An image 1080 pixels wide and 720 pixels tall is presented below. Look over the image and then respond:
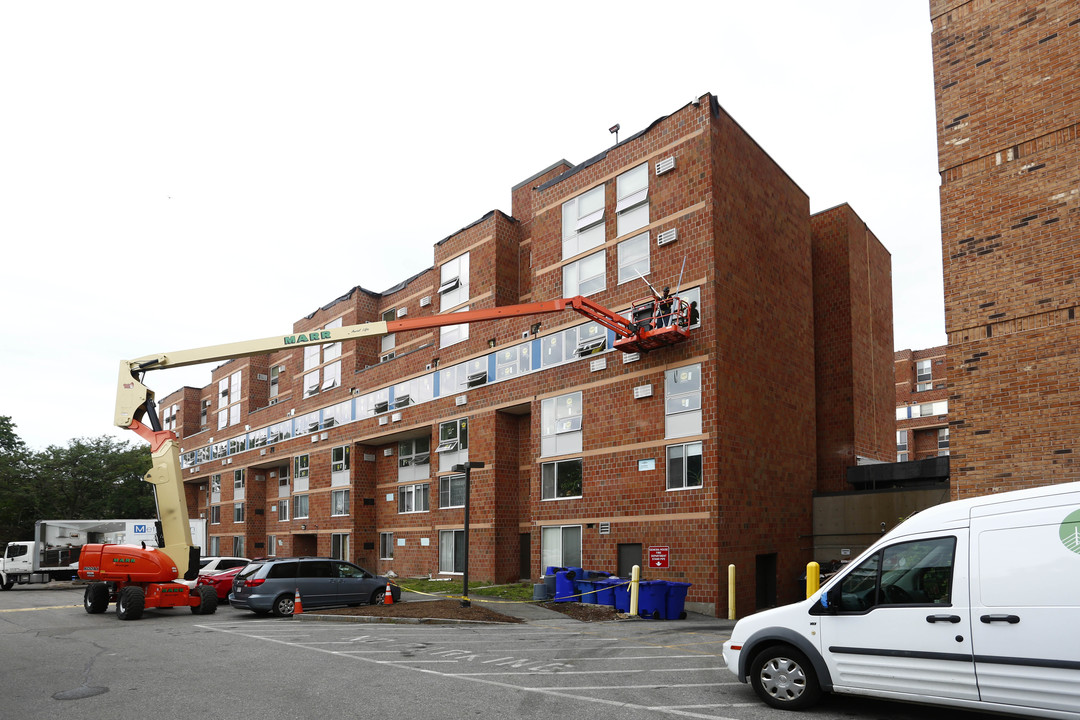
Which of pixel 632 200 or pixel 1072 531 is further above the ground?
pixel 632 200

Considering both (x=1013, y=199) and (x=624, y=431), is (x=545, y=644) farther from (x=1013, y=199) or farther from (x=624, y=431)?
(x=1013, y=199)

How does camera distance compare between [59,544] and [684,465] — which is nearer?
[684,465]

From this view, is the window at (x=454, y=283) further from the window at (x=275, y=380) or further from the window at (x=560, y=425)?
the window at (x=275, y=380)

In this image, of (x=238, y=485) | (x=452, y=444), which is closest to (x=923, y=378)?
(x=452, y=444)

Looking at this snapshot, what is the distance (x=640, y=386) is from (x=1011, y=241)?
10780 mm

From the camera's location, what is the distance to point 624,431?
2395 centimetres

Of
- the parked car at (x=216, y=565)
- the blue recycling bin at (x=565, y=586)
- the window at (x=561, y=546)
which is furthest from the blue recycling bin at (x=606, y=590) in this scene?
the parked car at (x=216, y=565)

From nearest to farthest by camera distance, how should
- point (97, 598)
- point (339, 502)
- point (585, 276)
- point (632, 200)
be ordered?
1. point (97, 598)
2. point (632, 200)
3. point (585, 276)
4. point (339, 502)

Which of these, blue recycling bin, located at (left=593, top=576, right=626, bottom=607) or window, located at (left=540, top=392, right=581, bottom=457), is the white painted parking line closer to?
blue recycling bin, located at (left=593, top=576, right=626, bottom=607)

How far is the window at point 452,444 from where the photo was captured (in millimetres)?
31672

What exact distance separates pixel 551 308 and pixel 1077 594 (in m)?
17.9

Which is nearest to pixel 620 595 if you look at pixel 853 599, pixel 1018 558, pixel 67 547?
pixel 853 599

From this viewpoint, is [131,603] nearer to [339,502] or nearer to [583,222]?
[583,222]

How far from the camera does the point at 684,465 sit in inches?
870
